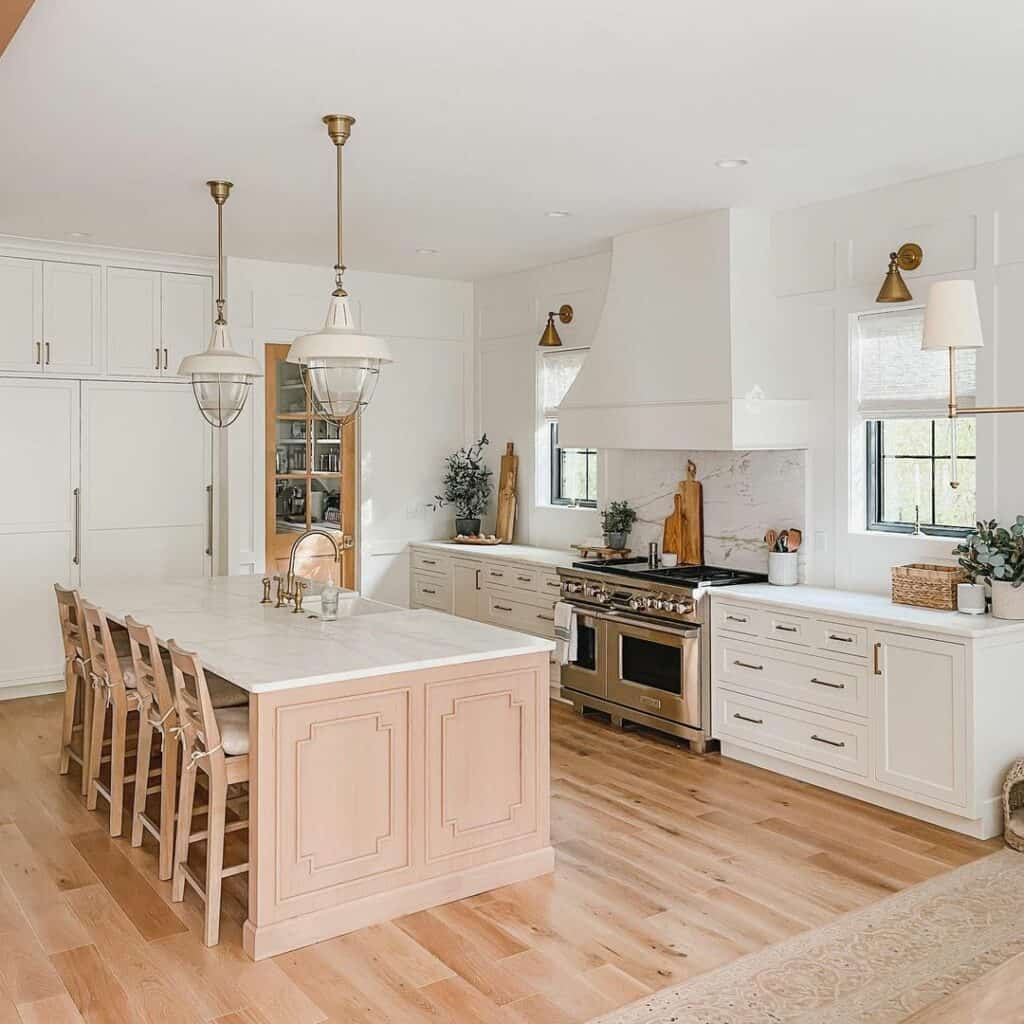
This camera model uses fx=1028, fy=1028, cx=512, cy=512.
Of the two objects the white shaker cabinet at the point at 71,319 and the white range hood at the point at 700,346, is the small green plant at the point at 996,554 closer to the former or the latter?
the white range hood at the point at 700,346

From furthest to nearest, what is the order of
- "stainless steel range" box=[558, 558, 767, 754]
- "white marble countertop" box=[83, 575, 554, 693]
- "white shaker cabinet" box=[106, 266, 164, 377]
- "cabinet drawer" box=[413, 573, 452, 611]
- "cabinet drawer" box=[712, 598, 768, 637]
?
"cabinet drawer" box=[413, 573, 452, 611] → "white shaker cabinet" box=[106, 266, 164, 377] → "stainless steel range" box=[558, 558, 767, 754] → "cabinet drawer" box=[712, 598, 768, 637] → "white marble countertop" box=[83, 575, 554, 693]

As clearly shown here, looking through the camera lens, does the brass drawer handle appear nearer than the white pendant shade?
No

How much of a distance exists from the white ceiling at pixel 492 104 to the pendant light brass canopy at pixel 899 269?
1.13ft

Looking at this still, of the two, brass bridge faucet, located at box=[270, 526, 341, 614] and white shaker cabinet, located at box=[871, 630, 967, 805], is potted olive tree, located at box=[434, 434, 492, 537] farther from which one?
white shaker cabinet, located at box=[871, 630, 967, 805]

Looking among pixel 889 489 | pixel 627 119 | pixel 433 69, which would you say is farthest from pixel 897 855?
pixel 433 69

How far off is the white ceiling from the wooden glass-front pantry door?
1.62 meters

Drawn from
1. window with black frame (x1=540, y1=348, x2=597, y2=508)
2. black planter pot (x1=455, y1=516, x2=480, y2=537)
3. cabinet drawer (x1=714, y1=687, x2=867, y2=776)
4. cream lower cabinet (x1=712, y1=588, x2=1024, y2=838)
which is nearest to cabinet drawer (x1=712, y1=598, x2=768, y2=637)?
cream lower cabinet (x1=712, y1=588, x2=1024, y2=838)

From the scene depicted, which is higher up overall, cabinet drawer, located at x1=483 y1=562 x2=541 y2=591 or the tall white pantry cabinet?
the tall white pantry cabinet

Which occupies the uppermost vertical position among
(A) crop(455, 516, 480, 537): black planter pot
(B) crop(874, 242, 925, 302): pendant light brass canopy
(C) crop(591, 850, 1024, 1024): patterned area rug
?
(B) crop(874, 242, 925, 302): pendant light brass canopy

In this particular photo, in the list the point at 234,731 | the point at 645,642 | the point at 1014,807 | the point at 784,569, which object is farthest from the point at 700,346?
the point at 234,731

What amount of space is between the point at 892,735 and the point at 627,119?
270cm

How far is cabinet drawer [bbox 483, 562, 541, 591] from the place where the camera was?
6336 mm

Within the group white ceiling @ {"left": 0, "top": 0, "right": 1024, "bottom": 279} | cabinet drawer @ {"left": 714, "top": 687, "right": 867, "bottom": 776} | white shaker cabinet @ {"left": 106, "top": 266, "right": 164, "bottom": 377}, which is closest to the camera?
white ceiling @ {"left": 0, "top": 0, "right": 1024, "bottom": 279}

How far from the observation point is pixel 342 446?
7.24 m
